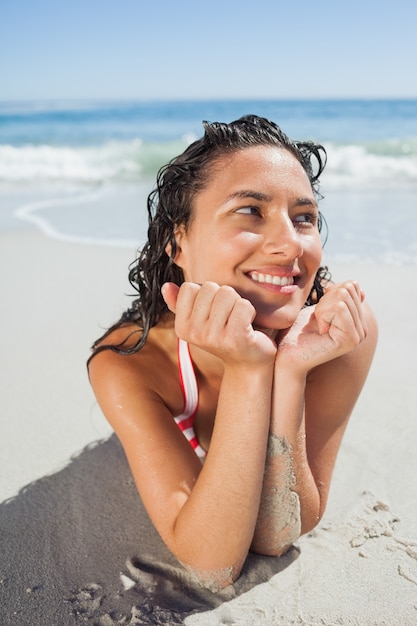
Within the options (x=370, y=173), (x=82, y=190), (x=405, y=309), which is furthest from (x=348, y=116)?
(x=405, y=309)

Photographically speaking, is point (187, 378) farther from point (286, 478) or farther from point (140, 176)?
point (140, 176)

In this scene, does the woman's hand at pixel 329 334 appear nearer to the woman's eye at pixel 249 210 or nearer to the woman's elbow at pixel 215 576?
the woman's eye at pixel 249 210

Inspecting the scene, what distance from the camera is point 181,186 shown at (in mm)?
2391

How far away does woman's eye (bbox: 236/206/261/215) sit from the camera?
2.14 meters

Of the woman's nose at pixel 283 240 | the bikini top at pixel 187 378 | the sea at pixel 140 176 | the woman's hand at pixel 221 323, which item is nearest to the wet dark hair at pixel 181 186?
the bikini top at pixel 187 378

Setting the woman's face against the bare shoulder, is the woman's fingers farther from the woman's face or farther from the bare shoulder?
the bare shoulder

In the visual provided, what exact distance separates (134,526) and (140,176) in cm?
1215

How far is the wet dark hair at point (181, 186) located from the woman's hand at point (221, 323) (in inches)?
20.0

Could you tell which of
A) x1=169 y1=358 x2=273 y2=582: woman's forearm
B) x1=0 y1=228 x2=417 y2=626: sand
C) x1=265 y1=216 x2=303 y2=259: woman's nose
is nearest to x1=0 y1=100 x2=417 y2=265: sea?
x1=0 y1=228 x2=417 y2=626: sand

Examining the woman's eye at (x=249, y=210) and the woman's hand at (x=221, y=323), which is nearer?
the woman's hand at (x=221, y=323)

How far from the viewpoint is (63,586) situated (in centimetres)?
216

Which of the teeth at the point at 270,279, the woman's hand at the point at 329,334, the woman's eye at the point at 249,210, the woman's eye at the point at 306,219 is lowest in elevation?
the woman's hand at the point at 329,334

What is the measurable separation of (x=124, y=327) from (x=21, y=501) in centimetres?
88

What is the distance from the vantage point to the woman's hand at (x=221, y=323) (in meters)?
1.92
